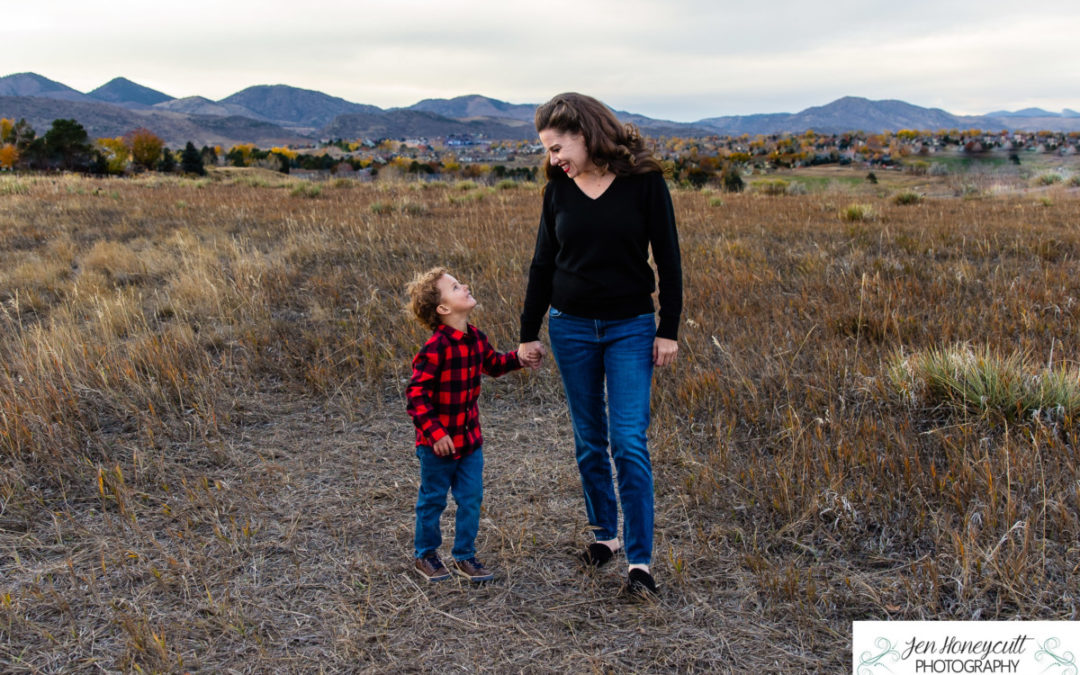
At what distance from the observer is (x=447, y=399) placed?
103 inches

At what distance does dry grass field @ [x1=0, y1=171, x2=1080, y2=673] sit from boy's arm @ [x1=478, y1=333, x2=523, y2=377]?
0.88 metres

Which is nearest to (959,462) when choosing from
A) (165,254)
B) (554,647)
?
(554,647)

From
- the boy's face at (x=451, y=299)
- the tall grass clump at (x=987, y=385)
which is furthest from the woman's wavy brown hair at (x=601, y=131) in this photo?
the tall grass clump at (x=987, y=385)

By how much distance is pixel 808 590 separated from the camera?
2.60 m

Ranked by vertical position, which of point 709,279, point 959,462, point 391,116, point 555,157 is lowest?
point 959,462

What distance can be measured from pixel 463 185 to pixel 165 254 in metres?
12.8

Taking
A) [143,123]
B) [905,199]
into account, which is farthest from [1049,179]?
[143,123]

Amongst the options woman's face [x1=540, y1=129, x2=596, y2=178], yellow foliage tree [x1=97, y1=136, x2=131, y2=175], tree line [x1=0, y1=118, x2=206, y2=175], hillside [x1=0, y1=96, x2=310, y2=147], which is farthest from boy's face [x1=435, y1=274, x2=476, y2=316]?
hillside [x1=0, y1=96, x2=310, y2=147]

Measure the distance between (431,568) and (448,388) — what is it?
2.73ft

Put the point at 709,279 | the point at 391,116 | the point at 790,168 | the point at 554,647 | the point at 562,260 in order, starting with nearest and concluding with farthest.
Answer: the point at 554,647 < the point at 562,260 < the point at 709,279 < the point at 790,168 < the point at 391,116

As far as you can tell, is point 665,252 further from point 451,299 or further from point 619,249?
point 451,299

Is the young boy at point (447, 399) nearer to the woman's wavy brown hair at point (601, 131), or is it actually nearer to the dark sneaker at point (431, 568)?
the dark sneaker at point (431, 568)

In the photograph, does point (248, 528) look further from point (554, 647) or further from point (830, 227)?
point (830, 227)

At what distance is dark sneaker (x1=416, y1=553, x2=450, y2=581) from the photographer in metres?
2.83
